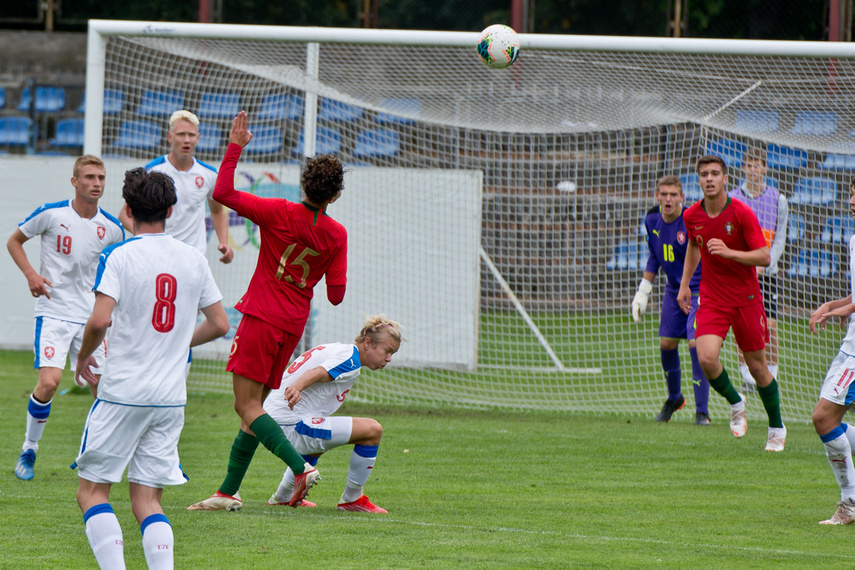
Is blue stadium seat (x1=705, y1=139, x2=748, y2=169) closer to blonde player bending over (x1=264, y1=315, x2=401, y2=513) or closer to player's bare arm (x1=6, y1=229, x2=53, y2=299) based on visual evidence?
blonde player bending over (x1=264, y1=315, x2=401, y2=513)

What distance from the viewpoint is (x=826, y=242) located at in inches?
371

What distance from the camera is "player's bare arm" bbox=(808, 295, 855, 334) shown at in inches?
211

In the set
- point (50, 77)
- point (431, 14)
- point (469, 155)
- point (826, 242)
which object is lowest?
point (826, 242)

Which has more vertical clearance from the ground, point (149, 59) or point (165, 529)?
point (149, 59)

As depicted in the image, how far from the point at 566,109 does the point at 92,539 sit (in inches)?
284

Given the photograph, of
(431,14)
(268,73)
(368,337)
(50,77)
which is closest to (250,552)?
(368,337)

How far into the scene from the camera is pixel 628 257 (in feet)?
36.1

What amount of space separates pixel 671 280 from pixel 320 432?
176 inches

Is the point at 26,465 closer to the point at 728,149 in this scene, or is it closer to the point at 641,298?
the point at 641,298

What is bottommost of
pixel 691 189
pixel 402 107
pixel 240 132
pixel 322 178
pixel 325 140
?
pixel 322 178

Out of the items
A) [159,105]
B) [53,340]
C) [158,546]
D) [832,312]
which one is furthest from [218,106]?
[158,546]

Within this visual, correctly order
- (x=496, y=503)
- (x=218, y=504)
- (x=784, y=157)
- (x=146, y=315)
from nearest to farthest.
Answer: (x=146, y=315) < (x=218, y=504) < (x=496, y=503) < (x=784, y=157)

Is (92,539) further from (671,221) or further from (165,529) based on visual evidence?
(671,221)

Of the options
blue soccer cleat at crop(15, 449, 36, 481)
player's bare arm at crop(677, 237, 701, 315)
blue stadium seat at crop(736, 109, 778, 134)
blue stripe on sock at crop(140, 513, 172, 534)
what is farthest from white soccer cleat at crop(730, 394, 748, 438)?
blue stripe on sock at crop(140, 513, 172, 534)
